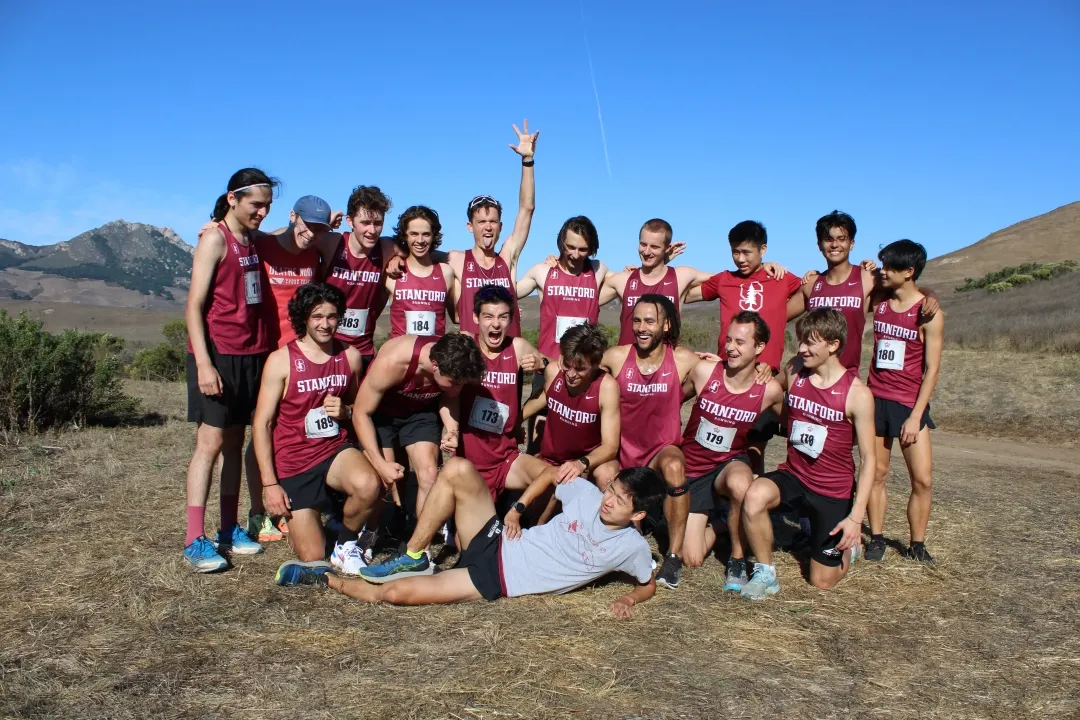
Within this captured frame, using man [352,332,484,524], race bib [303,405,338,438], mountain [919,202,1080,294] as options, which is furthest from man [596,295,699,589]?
mountain [919,202,1080,294]

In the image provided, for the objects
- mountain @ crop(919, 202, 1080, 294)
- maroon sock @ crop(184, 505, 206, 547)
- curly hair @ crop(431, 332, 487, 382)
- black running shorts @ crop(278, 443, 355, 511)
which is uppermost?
mountain @ crop(919, 202, 1080, 294)

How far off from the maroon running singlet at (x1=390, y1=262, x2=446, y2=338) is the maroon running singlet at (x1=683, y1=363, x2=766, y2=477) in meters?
1.90

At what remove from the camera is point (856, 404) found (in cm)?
457

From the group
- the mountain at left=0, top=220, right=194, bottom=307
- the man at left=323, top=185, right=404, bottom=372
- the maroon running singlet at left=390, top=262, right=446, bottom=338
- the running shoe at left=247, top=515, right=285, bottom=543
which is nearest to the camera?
the running shoe at left=247, top=515, right=285, bottom=543

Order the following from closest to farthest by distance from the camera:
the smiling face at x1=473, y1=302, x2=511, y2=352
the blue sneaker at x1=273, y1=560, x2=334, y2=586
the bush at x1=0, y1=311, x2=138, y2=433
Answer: the blue sneaker at x1=273, y1=560, x2=334, y2=586
the smiling face at x1=473, y1=302, x2=511, y2=352
the bush at x1=0, y1=311, x2=138, y2=433

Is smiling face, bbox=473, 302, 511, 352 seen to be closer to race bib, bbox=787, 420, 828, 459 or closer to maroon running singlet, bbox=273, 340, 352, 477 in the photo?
maroon running singlet, bbox=273, 340, 352, 477

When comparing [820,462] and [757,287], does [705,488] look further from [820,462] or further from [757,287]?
[757,287]

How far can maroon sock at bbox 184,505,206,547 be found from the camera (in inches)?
179

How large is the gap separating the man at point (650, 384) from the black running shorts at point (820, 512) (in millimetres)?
632

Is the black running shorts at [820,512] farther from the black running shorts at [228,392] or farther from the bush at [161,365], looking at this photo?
the bush at [161,365]

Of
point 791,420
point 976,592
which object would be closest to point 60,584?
point 791,420

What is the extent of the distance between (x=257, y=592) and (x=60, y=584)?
1.06 meters

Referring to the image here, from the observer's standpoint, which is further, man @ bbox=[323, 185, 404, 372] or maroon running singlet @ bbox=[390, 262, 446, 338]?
maroon running singlet @ bbox=[390, 262, 446, 338]

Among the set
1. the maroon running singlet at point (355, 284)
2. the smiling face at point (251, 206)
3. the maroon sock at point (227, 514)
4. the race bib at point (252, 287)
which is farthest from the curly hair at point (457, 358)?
the maroon sock at point (227, 514)
